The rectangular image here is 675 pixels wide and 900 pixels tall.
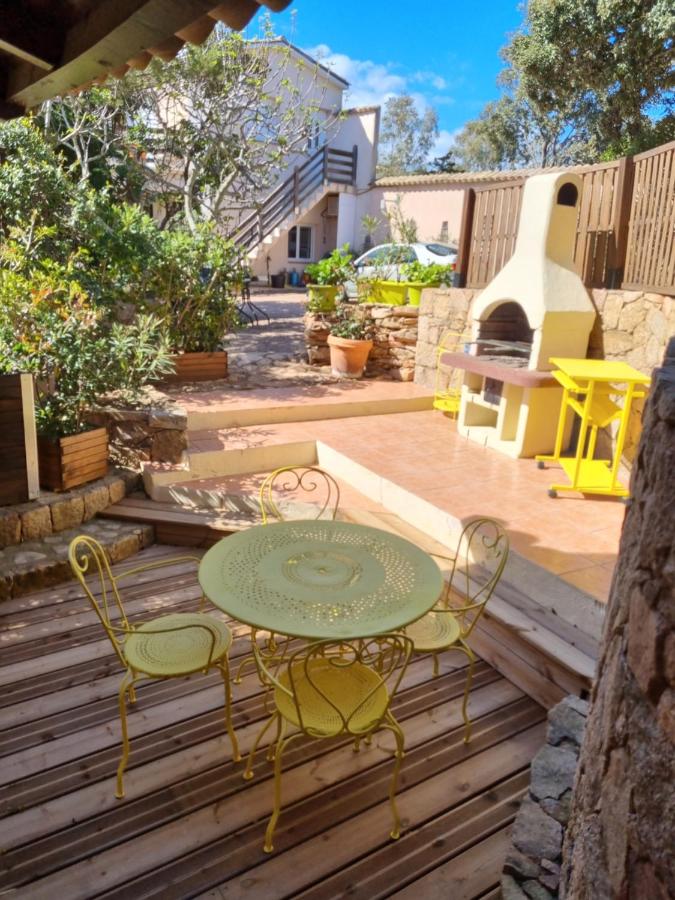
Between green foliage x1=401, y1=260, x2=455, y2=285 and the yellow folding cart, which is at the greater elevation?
green foliage x1=401, y1=260, x2=455, y2=285

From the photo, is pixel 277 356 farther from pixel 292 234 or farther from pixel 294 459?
pixel 292 234

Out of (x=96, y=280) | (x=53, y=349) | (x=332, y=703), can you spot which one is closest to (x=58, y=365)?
(x=53, y=349)

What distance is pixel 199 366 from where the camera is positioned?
7.74 meters

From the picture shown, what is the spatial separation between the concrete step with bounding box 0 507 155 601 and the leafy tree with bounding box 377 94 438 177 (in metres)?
34.3

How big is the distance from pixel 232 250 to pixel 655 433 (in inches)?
295

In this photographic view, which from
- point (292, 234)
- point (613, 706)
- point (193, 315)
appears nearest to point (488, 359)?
point (193, 315)

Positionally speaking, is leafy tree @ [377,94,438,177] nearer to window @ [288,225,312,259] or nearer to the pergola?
window @ [288,225,312,259]

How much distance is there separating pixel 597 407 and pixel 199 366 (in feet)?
15.5

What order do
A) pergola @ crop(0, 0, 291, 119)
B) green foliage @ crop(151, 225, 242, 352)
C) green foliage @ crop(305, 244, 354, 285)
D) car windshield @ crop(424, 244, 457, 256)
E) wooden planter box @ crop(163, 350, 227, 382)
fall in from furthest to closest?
car windshield @ crop(424, 244, 457, 256) → green foliage @ crop(305, 244, 354, 285) → wooden planter box @ crop(163, 350, 227, 382) → green foliage @ crop(151, 225, 242, 352) → pergola @ crop(0, 0, 291, 119)

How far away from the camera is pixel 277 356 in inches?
366

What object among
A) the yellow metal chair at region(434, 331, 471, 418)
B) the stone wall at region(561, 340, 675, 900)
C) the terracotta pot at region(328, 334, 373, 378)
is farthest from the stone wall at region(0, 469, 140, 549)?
the stone wall at region(561, 340, 675, 900)

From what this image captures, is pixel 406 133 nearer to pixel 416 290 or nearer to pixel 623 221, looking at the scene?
pixel 416 290

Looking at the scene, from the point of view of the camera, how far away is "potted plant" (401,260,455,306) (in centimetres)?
812

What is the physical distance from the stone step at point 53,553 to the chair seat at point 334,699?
209 centimetres
